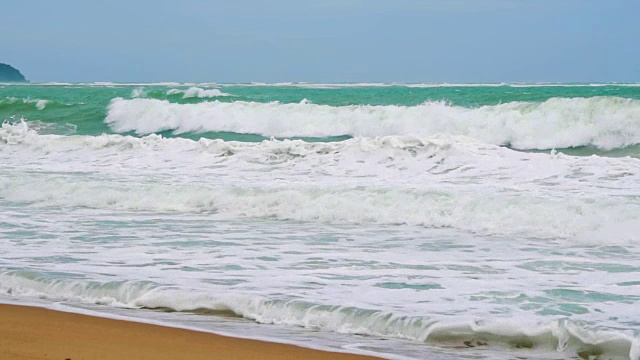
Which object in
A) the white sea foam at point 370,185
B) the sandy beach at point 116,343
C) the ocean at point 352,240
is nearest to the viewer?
the sandy beach at point 116,343

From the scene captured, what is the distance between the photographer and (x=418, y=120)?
69.7 feet

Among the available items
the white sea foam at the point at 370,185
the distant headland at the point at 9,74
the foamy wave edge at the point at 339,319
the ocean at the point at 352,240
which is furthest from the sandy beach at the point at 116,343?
the distant headland at the point at 9,74

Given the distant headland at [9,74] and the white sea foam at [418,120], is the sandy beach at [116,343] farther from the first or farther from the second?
the distant headland at [9,74]

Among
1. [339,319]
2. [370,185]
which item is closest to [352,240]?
[339,319]

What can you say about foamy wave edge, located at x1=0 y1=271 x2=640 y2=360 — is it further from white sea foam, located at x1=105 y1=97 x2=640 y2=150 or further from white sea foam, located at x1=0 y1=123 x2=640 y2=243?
white sea foam, located at x1=105 y1=97 x2=640 y2=150

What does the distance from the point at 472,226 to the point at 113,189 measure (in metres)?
4.56

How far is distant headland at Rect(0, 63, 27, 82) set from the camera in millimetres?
104125

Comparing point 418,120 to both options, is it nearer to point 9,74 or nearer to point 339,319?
point 339,319

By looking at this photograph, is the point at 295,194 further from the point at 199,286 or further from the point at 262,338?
the point at 262,338

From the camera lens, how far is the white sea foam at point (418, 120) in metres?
17.9

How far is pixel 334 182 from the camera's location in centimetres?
1198

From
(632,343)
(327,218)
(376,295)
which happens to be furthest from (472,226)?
(632,343)

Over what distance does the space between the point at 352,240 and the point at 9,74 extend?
103 metres

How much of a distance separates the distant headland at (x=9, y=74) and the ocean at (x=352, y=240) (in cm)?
9122
